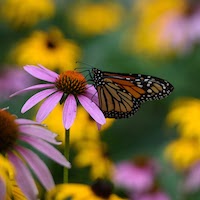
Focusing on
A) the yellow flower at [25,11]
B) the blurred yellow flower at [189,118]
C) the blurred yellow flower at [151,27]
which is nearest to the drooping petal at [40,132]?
the blurred yellow flower at [189,118]

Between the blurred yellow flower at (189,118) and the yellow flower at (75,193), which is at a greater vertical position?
the blurred yellow flower at (189,118)

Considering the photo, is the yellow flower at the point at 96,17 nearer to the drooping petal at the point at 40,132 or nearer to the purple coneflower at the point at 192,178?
the purple coneflower at the point at 192,178

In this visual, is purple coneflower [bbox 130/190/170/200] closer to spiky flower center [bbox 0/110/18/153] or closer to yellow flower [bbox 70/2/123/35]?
spiky flower center [bbox 0/110/18/153]

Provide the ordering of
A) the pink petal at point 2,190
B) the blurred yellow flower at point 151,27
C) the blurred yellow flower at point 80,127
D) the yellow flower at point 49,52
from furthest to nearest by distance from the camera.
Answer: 1. the blurred yellow flower at point 151,27
2. the yellow flower at point 49,52
3. the blurred yellow flower at point 80,127
4. the pink petal at point 2,190

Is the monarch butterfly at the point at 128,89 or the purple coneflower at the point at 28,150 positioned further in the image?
the monarch butterfly at the point at 128,89

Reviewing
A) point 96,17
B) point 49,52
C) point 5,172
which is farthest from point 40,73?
point 96,17

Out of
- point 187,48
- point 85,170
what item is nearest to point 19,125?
point 85,170

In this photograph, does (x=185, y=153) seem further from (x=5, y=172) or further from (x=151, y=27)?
(x=151, y=27)
